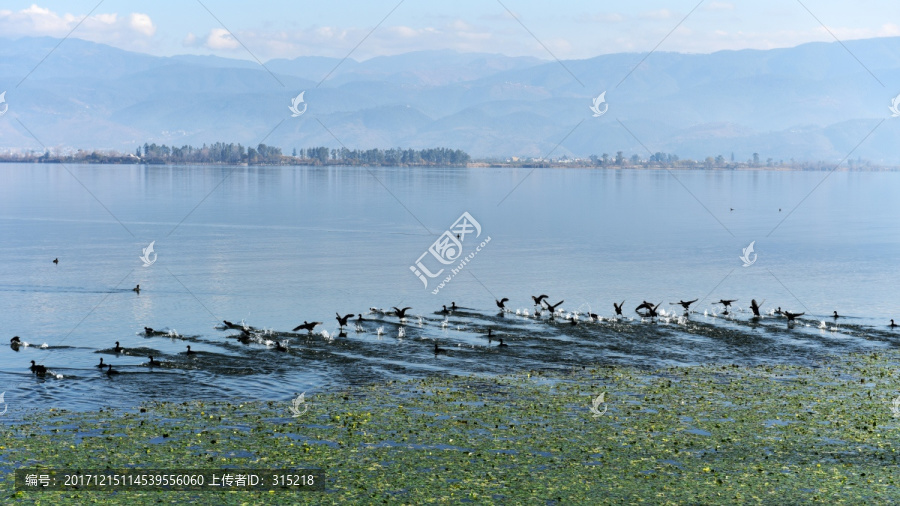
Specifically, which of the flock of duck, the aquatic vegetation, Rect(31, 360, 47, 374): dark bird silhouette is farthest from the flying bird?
Rect(31, 360, 47, 374): dark bird silhouette

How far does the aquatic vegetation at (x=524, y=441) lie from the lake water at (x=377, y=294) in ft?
11.8

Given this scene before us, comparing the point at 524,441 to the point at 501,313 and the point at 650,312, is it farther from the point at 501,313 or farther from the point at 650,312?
the point at 650,312

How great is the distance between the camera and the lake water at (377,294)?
42.2m

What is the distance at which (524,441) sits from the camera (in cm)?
3058

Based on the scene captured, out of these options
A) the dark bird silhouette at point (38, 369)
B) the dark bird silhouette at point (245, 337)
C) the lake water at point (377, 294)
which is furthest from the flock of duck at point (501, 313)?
the dark bird silhouette at point (38, 369)

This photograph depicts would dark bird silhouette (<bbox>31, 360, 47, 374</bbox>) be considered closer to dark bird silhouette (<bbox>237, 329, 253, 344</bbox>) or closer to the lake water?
the lake water

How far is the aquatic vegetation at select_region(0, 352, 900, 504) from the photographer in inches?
1038

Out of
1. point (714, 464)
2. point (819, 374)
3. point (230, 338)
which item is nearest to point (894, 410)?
point (819, 374)

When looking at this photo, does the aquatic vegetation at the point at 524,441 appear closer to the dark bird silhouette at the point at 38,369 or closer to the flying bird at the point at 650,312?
the dark bird silhouette at the point at 38,369

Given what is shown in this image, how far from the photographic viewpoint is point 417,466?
92.4 feet

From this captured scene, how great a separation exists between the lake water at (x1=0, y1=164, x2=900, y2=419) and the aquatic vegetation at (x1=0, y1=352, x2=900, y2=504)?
142 inches

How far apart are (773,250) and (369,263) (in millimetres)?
50411

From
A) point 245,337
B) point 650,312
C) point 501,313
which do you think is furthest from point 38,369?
point 650,312

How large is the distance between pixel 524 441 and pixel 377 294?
37416mm
